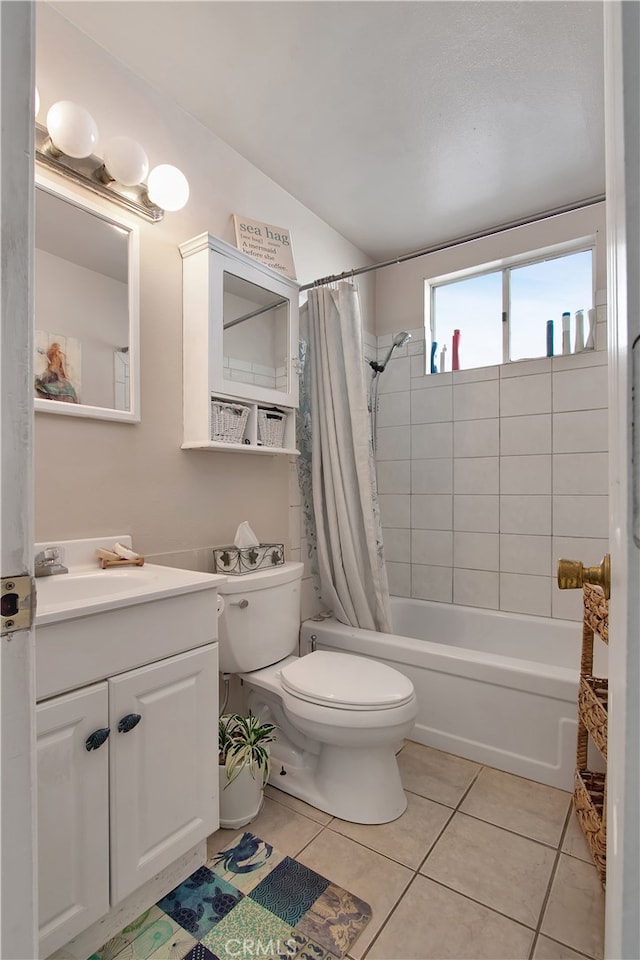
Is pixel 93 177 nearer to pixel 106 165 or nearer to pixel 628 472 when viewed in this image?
pixel 106 165

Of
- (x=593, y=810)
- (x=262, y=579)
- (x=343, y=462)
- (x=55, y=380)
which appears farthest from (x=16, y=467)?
(x=343, y=462)

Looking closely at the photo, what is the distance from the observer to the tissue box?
175 cm

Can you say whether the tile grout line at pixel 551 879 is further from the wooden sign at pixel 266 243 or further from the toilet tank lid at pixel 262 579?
the wooden sign at pixel 266 243

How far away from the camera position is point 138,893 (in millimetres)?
1198

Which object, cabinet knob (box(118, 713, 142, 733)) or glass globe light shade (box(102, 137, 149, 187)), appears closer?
cabinet knob (box(118, 713, 142, 733))

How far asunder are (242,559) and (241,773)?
2.24 ft

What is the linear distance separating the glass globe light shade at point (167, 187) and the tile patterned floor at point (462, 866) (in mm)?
2031

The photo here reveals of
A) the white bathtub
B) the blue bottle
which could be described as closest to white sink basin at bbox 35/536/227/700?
the white bathtub

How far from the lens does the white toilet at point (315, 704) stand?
4.98 ft

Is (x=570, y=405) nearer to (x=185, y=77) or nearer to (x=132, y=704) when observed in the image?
(x=185, y=77)

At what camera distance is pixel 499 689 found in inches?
72.3

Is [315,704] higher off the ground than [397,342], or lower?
lower

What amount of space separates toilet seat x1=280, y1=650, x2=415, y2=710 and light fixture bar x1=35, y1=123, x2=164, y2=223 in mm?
1635

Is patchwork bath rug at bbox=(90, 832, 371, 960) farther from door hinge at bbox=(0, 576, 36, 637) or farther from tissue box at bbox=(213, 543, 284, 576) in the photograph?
door hinge at bbox=(0, 576, 36, 637)
